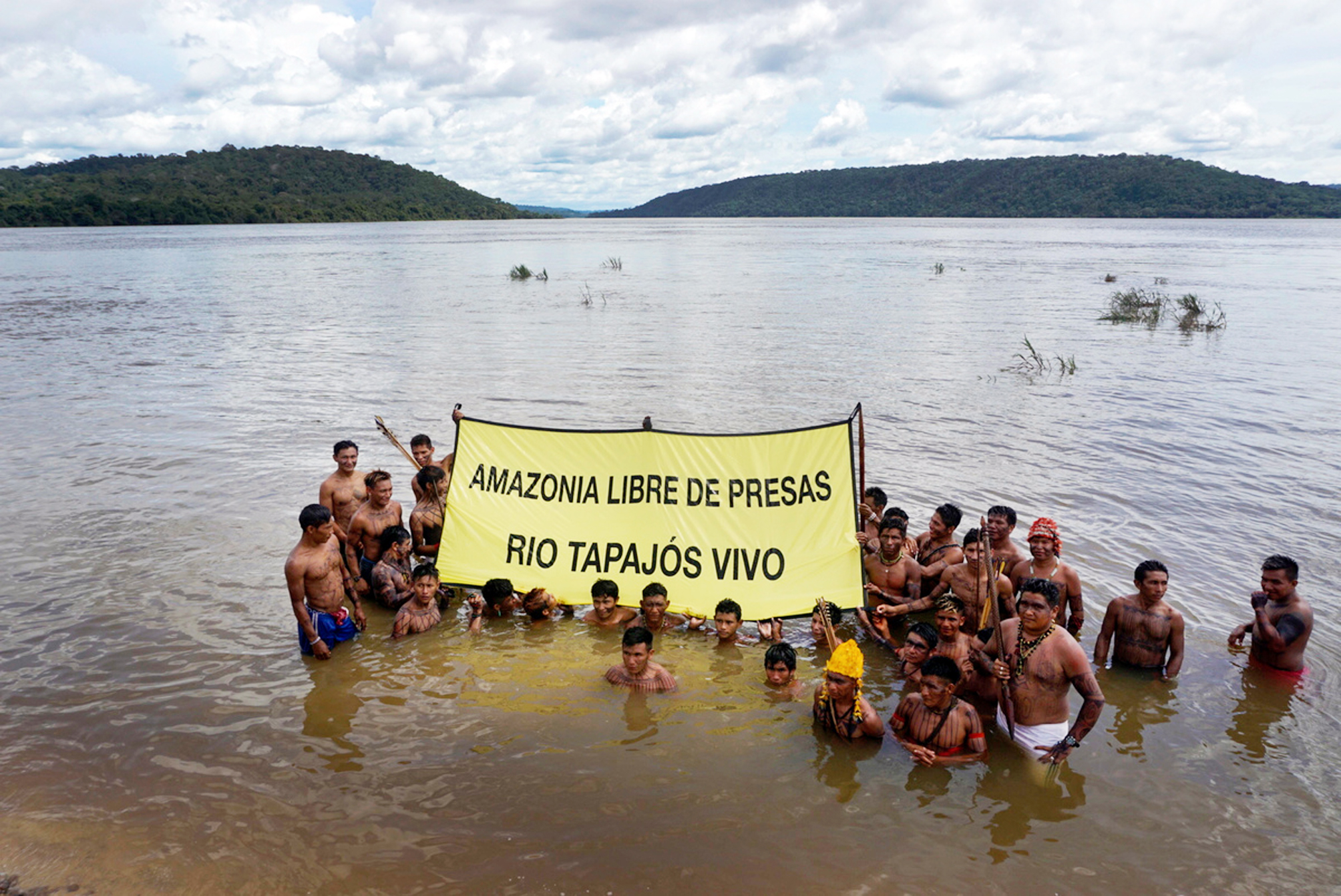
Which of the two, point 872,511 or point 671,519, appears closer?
point 671,519

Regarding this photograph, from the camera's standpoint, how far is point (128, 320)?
32688mm

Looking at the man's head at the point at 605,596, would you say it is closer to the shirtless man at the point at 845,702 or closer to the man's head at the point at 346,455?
the shirtless man at the point at 845,702

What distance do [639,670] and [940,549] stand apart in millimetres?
3462

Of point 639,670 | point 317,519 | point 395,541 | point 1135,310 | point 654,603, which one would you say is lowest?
point 639,670

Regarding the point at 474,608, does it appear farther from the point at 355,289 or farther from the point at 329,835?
the point at 355,289

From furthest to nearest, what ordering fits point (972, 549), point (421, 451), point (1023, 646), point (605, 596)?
point (421, 451), point (605, 596), point (972, 549), point (1023, 646)

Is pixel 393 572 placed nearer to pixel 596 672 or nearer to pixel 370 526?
pixel 370 526

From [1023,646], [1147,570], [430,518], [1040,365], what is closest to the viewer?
[1023,646]

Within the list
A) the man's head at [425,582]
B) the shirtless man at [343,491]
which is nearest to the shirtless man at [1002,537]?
the man's head at [425,582]

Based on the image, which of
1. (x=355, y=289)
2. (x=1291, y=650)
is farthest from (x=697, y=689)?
(x=355, y=289)

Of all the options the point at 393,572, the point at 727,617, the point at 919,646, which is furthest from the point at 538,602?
the point at 919,646

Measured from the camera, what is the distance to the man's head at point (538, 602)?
29.1ft

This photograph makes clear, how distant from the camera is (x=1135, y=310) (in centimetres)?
3203

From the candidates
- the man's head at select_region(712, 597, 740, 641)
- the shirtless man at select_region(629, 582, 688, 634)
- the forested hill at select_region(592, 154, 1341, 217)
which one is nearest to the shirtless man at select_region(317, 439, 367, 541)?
the shirtless man at select_region(629, 582, 688, 634)
